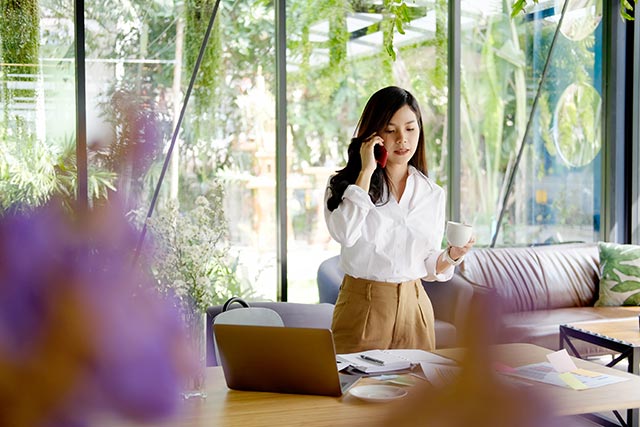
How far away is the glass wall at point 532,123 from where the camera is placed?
6.13m

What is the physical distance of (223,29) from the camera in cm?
546

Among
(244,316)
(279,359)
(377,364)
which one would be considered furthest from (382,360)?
(244,316)

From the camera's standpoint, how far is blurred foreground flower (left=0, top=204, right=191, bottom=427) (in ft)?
0.58

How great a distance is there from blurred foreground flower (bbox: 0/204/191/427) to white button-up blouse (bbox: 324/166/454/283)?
2.52 meters

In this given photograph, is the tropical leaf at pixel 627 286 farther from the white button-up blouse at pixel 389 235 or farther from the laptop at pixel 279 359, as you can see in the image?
the laptop at pixel 279 359

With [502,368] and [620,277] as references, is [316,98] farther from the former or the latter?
[502,368]

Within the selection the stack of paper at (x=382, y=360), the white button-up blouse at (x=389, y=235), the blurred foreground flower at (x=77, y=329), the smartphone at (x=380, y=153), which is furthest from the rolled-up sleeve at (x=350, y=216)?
the blurred foreground flower at (x=77, y=329)

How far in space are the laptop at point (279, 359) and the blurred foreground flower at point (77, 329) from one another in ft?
4.74

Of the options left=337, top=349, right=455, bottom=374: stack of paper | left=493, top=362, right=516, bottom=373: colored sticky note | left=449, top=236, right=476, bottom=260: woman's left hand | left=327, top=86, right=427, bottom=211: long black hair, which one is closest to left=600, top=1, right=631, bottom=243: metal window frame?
left=327, top=86, right=427, bottom=211: long black hair

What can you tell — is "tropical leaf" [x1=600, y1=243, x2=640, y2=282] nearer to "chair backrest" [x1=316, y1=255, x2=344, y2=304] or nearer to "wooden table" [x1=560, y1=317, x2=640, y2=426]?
"wooden table" [x1=560, y1=317, x2=640, y2=426]

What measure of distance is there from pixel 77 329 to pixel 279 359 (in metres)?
1.59

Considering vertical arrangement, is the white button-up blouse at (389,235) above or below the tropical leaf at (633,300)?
above

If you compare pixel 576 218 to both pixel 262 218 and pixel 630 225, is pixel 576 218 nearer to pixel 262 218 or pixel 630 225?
pixel 630 225

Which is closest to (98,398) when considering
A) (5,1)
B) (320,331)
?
(5,1)
